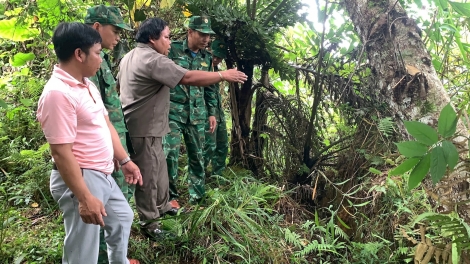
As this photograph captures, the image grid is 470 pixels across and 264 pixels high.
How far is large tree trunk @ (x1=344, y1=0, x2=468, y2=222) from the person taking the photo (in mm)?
2318

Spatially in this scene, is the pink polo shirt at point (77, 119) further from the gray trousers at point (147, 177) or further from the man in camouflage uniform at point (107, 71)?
the gray trousers at point (147, 177)

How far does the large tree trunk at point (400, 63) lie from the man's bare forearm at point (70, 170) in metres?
2.04

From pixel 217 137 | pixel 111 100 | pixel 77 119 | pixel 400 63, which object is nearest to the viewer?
pixel 77 119

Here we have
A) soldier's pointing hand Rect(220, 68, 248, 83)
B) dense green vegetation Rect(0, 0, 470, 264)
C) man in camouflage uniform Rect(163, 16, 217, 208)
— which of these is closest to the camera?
dense green vegetation Rect(0, 0, 470, 264)

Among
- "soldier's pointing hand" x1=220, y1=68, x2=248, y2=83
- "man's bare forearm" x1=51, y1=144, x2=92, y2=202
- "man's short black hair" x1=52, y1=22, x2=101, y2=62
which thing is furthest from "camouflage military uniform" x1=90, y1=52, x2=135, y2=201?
"soldier's pointing hand" x1=220, y1=68, x2=248, y2=83

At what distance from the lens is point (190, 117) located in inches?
132

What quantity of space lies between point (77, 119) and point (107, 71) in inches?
26.6

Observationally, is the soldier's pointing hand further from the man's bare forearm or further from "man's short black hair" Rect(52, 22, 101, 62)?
the man's bare forearm

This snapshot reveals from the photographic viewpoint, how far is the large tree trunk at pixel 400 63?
2318mm

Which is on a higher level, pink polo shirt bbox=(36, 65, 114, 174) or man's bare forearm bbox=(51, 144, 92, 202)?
pink polo shirt bbox=(36, 65, 114, 174)

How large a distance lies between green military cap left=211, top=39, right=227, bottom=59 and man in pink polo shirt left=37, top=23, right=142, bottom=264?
6.39ft

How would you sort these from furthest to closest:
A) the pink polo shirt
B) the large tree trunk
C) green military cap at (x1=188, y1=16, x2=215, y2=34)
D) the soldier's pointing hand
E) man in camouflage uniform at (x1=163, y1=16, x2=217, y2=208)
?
man in camouflage uniform at (x1=163, y1=16, x2=217, y2=208) → green military cap at (x1=188, y1=16, x2=215, y2=34) → the soldier's pointing hand → the large tree trunk → the pink polo shirt

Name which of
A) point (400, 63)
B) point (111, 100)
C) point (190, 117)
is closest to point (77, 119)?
point (111, 100)

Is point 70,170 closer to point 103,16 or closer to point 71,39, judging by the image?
point 71,39
